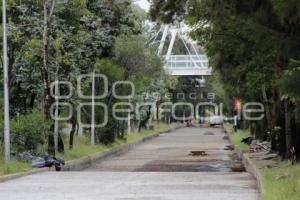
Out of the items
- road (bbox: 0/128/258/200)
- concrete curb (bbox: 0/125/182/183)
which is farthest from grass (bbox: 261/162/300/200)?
concrete curb (bbox: 0/125/182/183)

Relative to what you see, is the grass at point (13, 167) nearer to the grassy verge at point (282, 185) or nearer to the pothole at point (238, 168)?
the grassy verge at point (282, 185)

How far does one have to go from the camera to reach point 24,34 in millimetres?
26219

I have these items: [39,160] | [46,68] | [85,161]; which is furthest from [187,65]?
[39,160]

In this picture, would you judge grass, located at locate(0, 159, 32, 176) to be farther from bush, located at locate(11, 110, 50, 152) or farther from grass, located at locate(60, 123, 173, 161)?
grass, located at locate(60, 123, 173, 161)

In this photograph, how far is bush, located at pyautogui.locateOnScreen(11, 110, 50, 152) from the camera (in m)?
23.4

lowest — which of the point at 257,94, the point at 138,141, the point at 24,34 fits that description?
the point at 138,141

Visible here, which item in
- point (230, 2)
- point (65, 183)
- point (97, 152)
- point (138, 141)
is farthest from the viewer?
point (138, 141)

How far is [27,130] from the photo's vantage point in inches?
928

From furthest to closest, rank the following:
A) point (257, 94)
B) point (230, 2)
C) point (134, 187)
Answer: point (257, 94)
point (134, 187)
point (230, 2)

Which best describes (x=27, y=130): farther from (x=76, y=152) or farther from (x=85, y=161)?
(x=76, y=152)

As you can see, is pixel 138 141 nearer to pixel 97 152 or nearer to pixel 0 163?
pixel 97 152

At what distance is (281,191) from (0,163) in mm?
10615

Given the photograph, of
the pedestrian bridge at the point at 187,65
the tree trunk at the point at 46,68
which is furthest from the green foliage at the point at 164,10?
the pedestrian bridge at the point at 187,65

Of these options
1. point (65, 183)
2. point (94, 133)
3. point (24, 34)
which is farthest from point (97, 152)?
point (65, 183)
